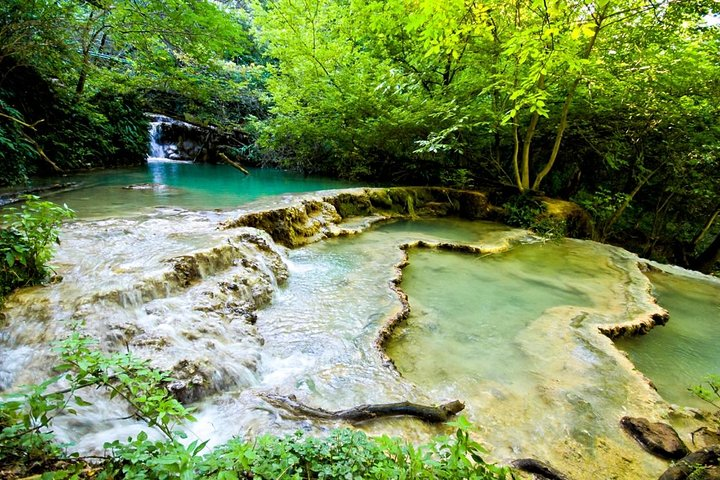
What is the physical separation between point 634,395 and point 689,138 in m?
8.66

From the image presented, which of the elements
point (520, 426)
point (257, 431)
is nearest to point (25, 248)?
point (257, 431)

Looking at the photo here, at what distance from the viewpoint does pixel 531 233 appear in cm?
793

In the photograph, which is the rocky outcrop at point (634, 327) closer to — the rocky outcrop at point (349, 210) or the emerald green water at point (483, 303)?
the emerald green water at point (483, 303)

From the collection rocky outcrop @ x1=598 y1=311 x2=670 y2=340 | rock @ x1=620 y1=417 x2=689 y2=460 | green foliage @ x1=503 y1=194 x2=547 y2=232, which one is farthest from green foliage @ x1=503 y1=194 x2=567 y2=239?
rock @ x1=620 y1=417 x2=689 y2=460

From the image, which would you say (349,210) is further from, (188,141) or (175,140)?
(175,140)

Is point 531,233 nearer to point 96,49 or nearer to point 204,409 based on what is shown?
point 204,409

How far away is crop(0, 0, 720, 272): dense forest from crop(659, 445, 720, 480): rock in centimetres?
355

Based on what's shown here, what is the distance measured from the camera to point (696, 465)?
1.77m

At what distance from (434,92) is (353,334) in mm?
8077

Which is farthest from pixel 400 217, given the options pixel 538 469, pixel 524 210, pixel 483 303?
pixel 538 469

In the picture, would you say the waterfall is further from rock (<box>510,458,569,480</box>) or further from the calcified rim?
rock (<box>510,458,569,480</box>)

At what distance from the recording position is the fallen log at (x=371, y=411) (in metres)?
2.28

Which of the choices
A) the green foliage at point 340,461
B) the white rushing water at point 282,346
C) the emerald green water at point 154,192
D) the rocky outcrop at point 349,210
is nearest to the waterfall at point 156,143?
the emerald green water at point 154,192

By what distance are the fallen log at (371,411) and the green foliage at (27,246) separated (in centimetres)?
220
